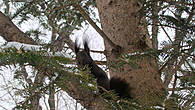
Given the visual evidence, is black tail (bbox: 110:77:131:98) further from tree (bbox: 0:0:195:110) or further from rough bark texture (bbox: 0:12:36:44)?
rough bark texture (bbox: 0:12:36:44)

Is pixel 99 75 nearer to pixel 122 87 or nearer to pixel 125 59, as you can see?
pixel 122 87

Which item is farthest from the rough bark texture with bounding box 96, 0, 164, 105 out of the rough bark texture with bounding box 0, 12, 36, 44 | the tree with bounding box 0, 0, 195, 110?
the rough bark texture with bounding box 0, 12, 36, 44

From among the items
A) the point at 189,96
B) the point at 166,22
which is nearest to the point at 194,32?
the point at 166,22

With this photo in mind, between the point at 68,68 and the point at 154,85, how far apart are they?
1.45 ft

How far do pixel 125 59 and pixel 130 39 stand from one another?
0.82 ft

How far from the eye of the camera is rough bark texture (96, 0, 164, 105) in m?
0.85

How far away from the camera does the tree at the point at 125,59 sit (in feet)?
1.72

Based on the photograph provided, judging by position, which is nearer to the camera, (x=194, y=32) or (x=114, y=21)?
(x=194, y=32)

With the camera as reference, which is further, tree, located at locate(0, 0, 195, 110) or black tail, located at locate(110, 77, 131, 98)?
black tail, located at locate(110, 77, 131, 98)

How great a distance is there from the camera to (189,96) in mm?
737

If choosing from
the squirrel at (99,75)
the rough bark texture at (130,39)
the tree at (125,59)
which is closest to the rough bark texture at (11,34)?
the tree at (125,59)

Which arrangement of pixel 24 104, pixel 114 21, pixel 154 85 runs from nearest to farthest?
1. pixel 24 104
2. pixel 154 85
3. pixel 114 21

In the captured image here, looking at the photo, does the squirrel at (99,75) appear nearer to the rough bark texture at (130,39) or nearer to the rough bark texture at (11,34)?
the rough bark texture at (130,39)

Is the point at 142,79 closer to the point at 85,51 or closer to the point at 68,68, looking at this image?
the point at 85,51
